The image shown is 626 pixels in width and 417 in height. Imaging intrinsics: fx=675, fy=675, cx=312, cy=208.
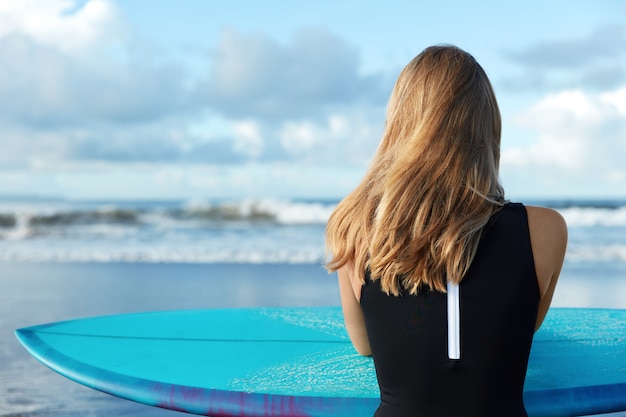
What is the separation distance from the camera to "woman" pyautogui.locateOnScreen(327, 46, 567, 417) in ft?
3.89

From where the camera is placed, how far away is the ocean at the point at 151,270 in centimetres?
307

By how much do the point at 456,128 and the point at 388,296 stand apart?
0.33m

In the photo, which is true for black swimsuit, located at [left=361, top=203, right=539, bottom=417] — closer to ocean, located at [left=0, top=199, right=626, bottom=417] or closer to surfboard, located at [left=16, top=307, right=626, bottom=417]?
surfboard, located at [left=16, top=307, right=626, bottom=417]

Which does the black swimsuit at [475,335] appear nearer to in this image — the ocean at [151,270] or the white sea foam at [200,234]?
the ocean at [151,270]

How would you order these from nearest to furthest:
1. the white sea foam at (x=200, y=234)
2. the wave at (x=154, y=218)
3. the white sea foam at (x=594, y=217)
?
the white sea foam at (x=200, y=234) → the wave at (x=154, y=218) → the white sea foam at (x=594, y=217)

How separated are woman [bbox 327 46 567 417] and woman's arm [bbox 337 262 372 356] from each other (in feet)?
0.21

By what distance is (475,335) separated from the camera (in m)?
1.20

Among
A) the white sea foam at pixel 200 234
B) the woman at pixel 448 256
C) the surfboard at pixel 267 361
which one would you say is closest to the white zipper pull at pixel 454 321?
the woman at pixel 448 256

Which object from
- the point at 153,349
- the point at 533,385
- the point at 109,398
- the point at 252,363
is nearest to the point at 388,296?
the point at 533,385

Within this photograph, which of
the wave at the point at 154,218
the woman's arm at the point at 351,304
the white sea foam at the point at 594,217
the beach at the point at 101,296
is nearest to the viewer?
the woman's arm at the point at 351,304

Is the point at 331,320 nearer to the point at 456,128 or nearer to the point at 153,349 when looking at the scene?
the point at 153,349

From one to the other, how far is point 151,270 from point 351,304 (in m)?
5.24

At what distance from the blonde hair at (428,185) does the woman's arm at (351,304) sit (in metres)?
0.04

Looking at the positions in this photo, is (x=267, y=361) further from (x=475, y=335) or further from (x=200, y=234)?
(x=200, y=234)
